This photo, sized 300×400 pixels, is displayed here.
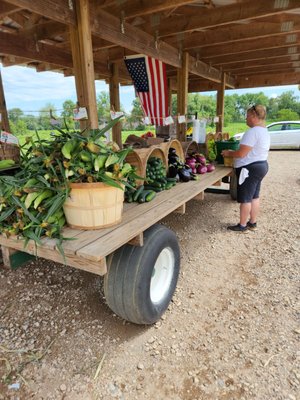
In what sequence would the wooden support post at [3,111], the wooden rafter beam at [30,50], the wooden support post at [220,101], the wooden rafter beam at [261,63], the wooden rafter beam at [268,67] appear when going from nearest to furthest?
1. the wooden support post at [3,111]
2. the wooden rafter beam at [30,50]
3. the wooden rafter beam at [261,63]
4. the wooden rafter beam at [268,67]
5. the wooden support post at [220,101]

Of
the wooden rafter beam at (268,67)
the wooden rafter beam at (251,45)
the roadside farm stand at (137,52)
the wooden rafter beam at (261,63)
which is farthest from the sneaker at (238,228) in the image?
the wooden rafter beam at (268,67)

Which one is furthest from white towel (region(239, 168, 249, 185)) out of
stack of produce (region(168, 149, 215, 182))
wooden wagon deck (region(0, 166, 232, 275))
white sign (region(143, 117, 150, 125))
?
white sign (region(143, 117, 150, 125))

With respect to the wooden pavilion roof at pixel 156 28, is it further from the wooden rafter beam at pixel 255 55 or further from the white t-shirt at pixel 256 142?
the white t-shirt at pixel 256 142

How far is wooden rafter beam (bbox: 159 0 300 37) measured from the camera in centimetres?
346

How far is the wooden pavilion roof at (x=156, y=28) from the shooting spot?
3207 millimetres

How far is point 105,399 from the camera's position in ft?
5.53

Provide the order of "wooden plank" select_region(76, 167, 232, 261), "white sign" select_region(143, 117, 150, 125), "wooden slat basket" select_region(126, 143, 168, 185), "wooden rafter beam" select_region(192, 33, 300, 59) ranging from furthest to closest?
"white sign" select_region(143, 117, 150, 125), "wooden rafter beam" select_region(192, 33, 300, 59), "wooden slat basket" select_region(126, 143, 168, 185), "wooden plank" select_region(76, 167, 232, 261)

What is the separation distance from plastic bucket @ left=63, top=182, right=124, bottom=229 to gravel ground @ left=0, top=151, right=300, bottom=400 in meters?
0.98

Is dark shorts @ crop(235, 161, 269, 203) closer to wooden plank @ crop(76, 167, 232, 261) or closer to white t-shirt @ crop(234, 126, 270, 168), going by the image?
white t-shirt @ crop(234, 126, 270, 168)

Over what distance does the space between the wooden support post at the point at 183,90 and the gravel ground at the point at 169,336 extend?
3.32 metres

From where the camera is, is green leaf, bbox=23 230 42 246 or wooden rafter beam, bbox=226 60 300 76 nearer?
green leaf, bbox=23 230 42 246

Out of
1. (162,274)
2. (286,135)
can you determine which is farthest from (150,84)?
(286,135)

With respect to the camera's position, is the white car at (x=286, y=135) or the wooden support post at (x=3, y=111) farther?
the white car at (x=286, y=135)

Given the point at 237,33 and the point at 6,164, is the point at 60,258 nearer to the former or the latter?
the point at 6,164
